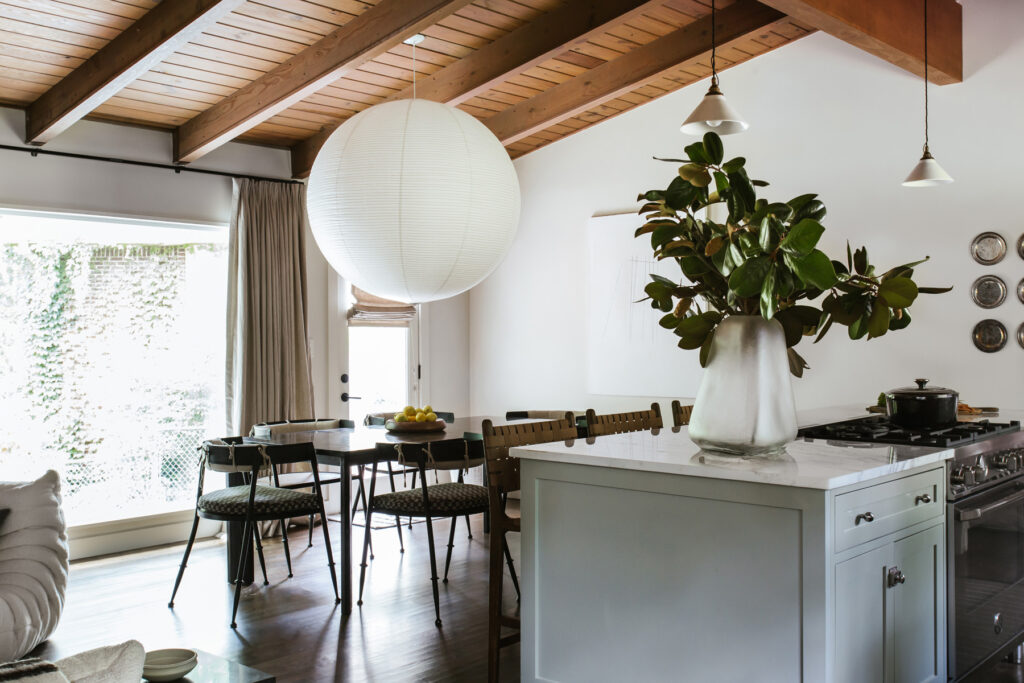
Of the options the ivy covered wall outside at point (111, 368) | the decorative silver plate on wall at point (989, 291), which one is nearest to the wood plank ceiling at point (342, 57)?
the ivy covered wall outside at point (111, 368)

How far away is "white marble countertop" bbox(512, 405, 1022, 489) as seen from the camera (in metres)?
2.00

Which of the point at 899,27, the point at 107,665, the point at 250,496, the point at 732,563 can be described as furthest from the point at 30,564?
the point at 899,27

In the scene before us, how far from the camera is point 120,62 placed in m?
4.04

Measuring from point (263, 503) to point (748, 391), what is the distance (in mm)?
2543

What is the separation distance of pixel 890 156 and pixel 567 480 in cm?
353

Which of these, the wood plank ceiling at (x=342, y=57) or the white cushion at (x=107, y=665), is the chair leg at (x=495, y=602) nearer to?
the white cushion at (x=107, y=665)

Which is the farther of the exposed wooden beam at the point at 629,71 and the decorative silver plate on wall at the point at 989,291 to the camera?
the exposed wooden beam at the point at 629,71

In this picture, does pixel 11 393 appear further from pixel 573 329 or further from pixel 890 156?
pixel 890 156

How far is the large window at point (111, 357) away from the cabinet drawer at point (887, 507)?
465 cm

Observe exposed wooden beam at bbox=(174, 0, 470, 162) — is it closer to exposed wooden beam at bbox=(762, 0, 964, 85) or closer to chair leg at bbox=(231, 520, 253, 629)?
exposed wooden beam at bbox=(762, 0, 964, 85)

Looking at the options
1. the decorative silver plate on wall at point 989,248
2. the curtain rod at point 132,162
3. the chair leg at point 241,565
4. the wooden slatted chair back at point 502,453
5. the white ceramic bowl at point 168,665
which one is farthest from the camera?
the curtain rod at point 132,162

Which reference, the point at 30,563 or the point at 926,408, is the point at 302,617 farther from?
the point at 926,408

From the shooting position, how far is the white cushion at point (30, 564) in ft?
9.96

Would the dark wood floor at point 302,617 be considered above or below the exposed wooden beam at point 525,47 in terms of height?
below
